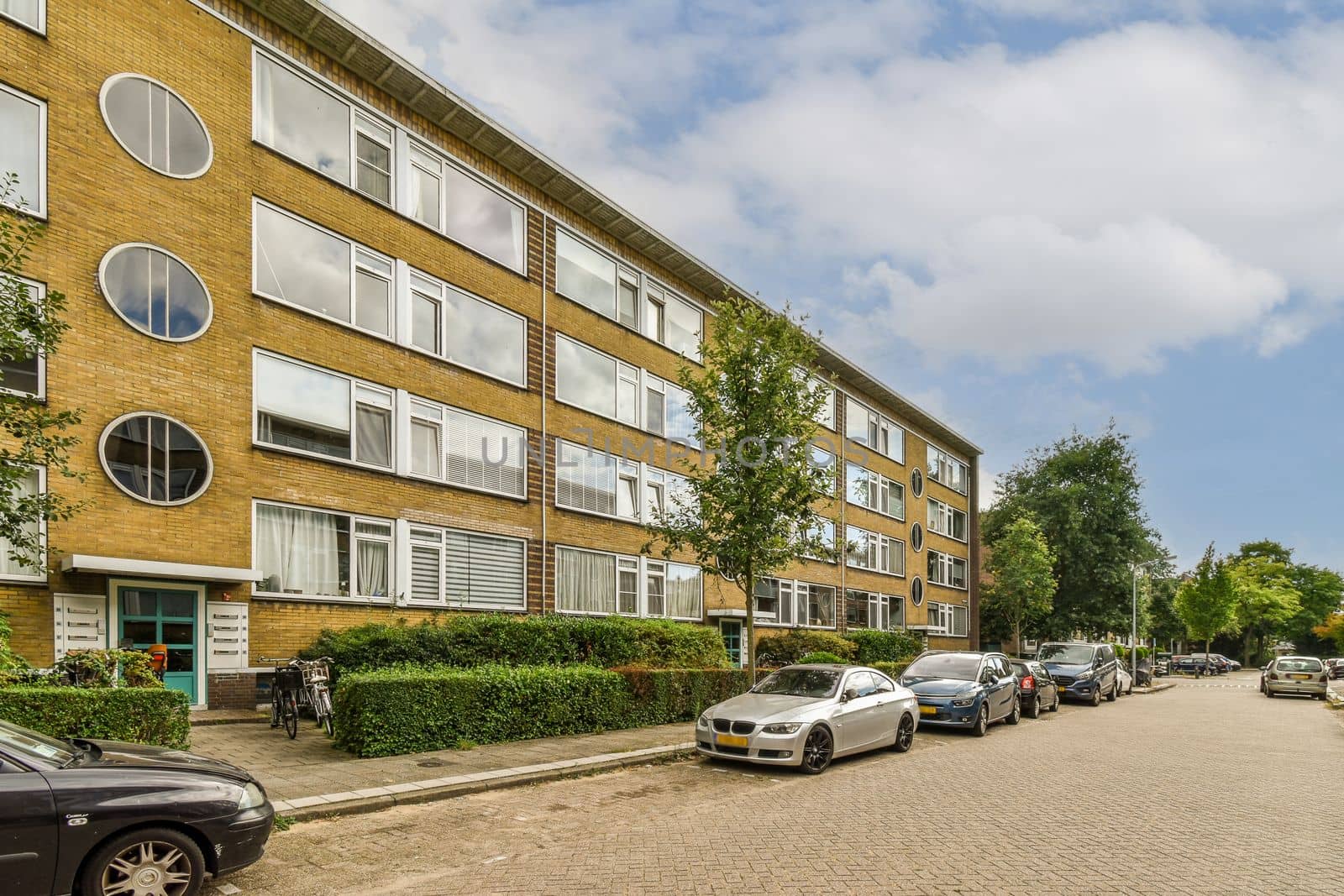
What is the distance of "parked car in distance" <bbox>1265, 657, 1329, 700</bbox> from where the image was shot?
34469 mm

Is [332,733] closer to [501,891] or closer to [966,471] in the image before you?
[501,891]

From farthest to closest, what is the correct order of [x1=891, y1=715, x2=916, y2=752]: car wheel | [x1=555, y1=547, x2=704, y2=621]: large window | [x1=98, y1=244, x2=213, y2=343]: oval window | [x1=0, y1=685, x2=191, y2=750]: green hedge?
[x1=555, y1=547, x2=704, y2=621]: large window → [x1=891, y1=715, x2=916, y2=752]: car wheel → [x1=98, y1=244, x2=213, y2=343]: oval window → [x1=0, y1=685, x2=191, y2=750]: green hedge

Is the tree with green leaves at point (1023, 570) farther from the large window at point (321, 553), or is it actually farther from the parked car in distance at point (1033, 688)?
the large window at point (321, 553)

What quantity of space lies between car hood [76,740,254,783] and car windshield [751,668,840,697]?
8482 mm

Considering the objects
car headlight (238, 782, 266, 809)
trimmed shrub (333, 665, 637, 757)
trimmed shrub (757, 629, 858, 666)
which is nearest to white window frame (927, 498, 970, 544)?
trimmed shrub (757, 629, 858, 666)

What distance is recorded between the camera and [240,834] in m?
6.40

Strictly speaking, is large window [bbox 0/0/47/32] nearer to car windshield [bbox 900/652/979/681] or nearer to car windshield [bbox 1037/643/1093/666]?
car windshield [bbox 900/652/979/681]

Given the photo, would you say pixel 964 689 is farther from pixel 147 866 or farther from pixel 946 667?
pixel 147 866

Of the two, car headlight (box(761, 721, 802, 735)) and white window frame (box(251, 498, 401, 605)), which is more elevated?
white window frame (box(251, 498, 401, 605))

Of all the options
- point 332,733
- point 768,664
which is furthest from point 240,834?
point 768,664

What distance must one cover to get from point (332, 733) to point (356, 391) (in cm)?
708

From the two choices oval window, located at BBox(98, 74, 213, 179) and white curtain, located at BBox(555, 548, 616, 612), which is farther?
white curtain, located at BBox(555, 548, 616, 612)

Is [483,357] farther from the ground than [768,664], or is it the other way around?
[483,357]

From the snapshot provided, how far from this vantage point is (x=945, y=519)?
1953 inches
